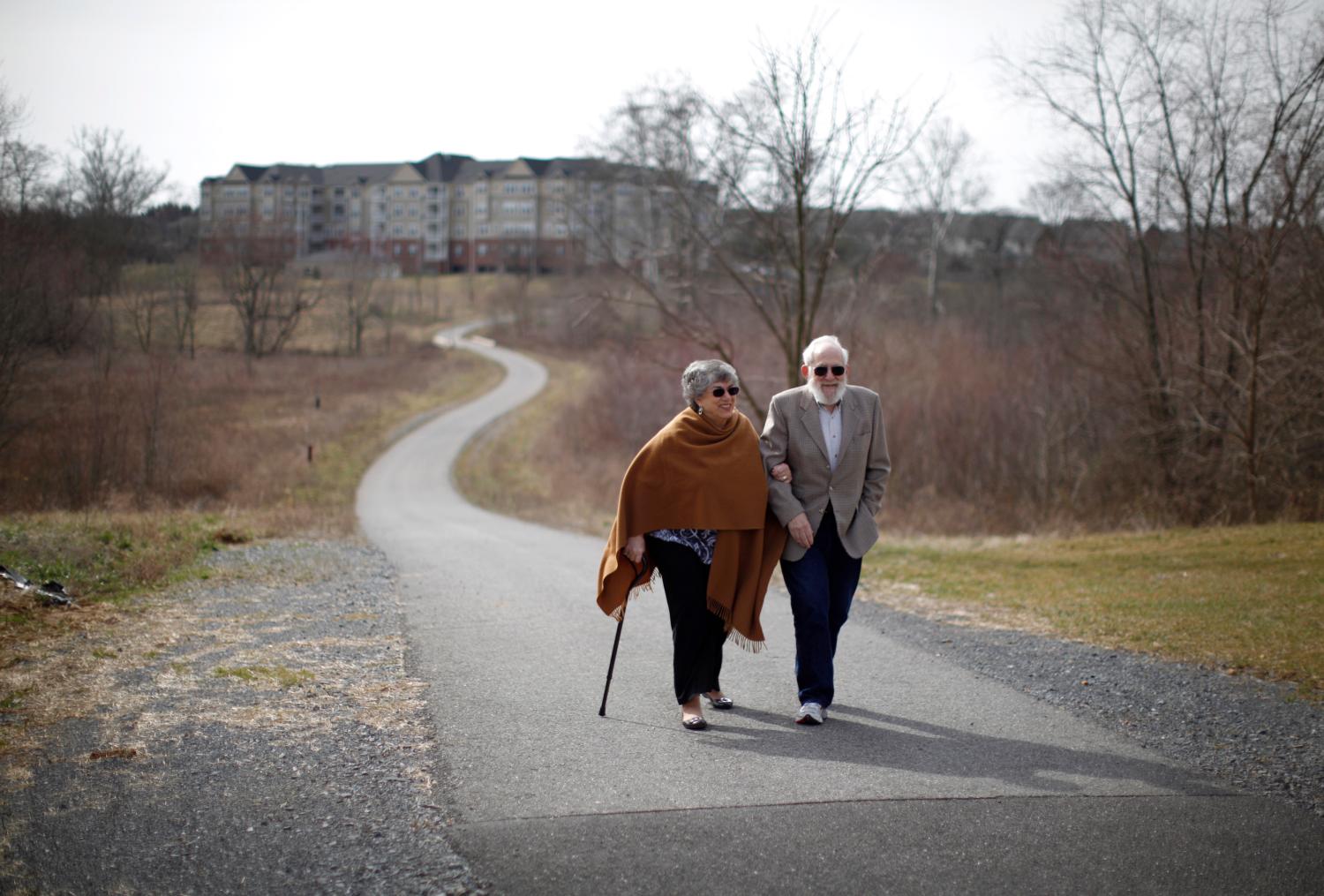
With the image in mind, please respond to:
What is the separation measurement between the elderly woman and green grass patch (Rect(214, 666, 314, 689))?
2.15 meters

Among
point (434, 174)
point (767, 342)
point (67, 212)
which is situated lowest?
point (767, 342)

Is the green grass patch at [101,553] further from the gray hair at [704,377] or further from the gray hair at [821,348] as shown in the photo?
the gray hair at [821,348]

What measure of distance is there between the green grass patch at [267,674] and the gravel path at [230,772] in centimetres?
2

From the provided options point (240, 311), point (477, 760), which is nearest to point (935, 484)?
point (477, 760)

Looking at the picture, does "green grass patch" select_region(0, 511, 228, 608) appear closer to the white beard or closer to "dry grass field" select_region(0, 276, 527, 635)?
"dry grass field" select_region(0, 276, 527, 635)

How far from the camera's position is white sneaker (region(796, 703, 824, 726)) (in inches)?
229

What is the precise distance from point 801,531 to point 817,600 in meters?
0.45

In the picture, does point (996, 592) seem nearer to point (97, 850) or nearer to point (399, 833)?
point (399, 833)

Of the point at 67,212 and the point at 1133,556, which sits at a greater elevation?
the point at 67,212

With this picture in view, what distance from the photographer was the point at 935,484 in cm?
2895

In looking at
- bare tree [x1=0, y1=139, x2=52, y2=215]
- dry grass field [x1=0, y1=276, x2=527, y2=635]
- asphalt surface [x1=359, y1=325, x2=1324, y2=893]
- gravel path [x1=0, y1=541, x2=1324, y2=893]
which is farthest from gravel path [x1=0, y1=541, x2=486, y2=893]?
bare tree [x1=0, y1=139, x2=52, y2=215]

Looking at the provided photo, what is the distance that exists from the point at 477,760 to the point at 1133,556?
1075 centimetres

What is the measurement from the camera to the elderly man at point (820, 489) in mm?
5883

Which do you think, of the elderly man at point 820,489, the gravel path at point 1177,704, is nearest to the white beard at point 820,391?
the elderly man at point 820,489
